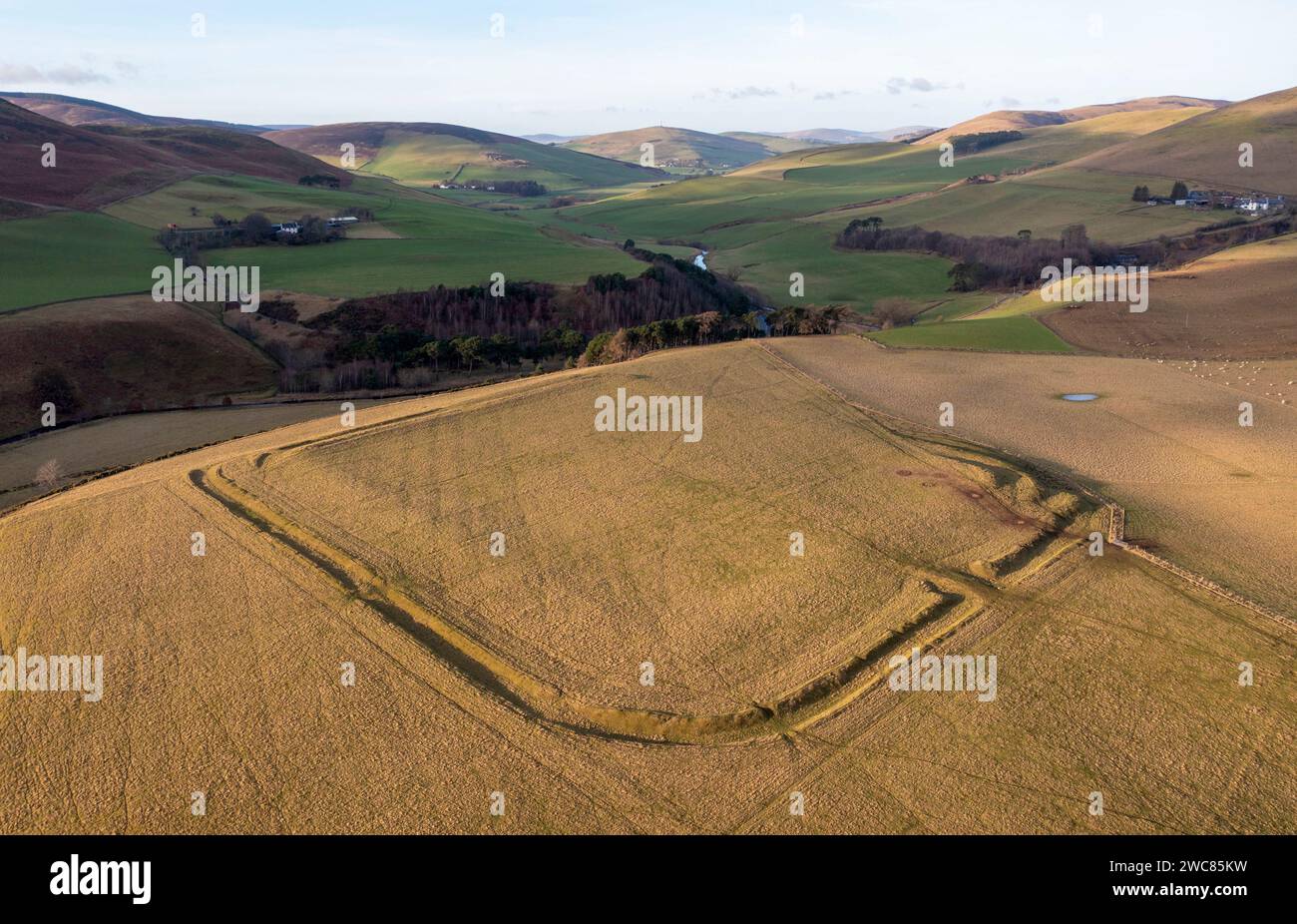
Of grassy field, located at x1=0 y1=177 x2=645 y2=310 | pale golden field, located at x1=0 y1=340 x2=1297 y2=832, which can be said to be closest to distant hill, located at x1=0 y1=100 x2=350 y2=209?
grassy field, located at x1=0 y1=177 x2=645 y2=310

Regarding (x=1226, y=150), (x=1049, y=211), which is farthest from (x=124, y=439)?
(x=1226, y=150)

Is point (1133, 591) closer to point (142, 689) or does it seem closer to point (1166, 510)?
point (1166, 510)

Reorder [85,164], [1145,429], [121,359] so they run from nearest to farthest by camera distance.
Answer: [1145,429] < [121,359] < [85,164]

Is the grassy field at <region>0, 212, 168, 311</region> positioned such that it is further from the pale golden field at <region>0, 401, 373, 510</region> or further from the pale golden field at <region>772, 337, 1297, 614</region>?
the pale golden field at <region>772, 337, 1297, 614</region>

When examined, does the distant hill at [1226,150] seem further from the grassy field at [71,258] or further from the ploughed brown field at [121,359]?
the grassy field at [71,258]

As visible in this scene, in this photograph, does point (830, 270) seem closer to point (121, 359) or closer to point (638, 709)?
point (121, 359)
